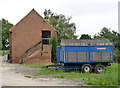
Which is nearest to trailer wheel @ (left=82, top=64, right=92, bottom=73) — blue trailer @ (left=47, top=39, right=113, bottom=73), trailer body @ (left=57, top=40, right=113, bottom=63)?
blue trailer @ (left=47, top=39, right=113, bottom=73)

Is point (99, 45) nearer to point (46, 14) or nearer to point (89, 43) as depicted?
point (89, 43)

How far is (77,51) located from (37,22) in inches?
652

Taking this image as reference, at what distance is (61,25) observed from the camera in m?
62.8

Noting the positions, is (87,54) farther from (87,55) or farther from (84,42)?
(84,42)

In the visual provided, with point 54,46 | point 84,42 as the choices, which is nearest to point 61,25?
point 54,46

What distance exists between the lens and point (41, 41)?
3441 centimetres

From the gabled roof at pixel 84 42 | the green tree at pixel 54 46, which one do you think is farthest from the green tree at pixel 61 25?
the gabled roof at pixel 84 42

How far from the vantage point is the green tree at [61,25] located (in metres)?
62.6

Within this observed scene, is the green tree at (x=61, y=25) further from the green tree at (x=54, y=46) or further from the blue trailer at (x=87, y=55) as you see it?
the blue trailer at (x=87, y=55)

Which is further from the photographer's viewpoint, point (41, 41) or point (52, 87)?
point (41, 41)

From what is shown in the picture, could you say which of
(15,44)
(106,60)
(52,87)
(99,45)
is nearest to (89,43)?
(99,45)

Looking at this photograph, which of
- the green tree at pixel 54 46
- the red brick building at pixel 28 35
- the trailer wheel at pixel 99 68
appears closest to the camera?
the trailer wheel at pixel 99 68

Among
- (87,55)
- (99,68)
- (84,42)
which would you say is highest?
(84,42)

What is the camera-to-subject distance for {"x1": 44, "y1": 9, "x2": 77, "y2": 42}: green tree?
62.6 metres
